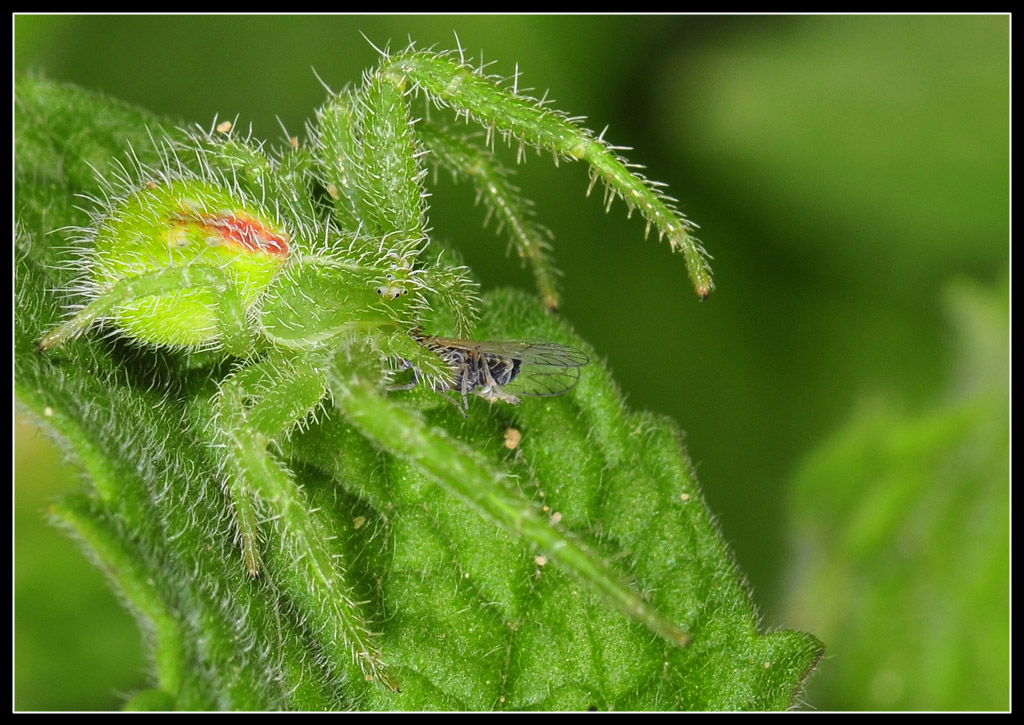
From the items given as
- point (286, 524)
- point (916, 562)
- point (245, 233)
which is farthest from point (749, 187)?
point (286, 524)

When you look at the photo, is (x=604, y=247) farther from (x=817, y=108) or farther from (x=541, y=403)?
(x=541, y=403)

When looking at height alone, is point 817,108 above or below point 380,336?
above

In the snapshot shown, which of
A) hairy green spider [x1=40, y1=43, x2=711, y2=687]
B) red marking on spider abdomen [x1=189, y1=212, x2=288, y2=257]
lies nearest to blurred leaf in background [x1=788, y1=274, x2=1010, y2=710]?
hairy green spider [x1=40, y1=43, x2=711, y2=687]

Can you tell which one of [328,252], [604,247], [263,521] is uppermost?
[604,247]

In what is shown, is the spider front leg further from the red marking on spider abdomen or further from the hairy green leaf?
the red marking on spider abdomen

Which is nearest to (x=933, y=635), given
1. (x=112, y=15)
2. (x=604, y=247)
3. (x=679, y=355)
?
(x=679, y=355)

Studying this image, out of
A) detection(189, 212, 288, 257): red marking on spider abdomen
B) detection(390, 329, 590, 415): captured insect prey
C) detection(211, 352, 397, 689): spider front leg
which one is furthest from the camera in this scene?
detection(189, 212, 288, 257): red marking on spider abdomen
